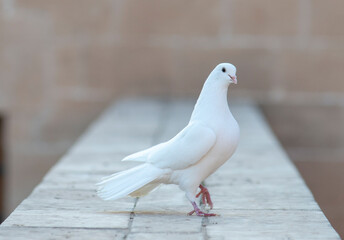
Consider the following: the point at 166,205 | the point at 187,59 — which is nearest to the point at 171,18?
the point at 187,59

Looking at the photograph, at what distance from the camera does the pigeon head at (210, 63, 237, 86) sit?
2906mm

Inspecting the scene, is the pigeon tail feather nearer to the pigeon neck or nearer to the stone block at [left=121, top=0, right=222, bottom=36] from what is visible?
the pigeon neck

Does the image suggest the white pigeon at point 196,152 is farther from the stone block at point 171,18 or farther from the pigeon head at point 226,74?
the stone block at point 171,18

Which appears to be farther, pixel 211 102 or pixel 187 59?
pixel 187 59

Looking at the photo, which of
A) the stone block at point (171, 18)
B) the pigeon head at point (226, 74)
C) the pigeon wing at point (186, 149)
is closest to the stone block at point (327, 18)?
the stone block at point (171, 18)

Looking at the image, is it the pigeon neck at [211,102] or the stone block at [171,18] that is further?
the stone block at [171,18]

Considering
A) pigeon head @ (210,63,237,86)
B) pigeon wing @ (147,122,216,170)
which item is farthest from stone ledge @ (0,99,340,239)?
pigeon head @ (210,63,237,86)

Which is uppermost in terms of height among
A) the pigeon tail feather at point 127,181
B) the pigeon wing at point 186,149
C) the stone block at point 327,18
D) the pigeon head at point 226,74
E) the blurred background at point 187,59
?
the pigeon head at point 226,74

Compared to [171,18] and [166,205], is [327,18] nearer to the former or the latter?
[171,18]

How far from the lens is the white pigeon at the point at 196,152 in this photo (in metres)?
2.84

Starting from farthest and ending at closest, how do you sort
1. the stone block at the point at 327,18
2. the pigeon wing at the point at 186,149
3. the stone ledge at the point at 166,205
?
the stone block at the point at 327,18 → the pigeon wing at the point at 186,149 → the stone ledge at the point at 166,205

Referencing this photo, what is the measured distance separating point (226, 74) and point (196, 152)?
0.33 m

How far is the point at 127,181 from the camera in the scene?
288 cm

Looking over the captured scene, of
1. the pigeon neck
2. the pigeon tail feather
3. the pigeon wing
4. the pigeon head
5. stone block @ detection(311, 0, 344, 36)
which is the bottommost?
stone block @ detection(311, 0, 344, 36)
